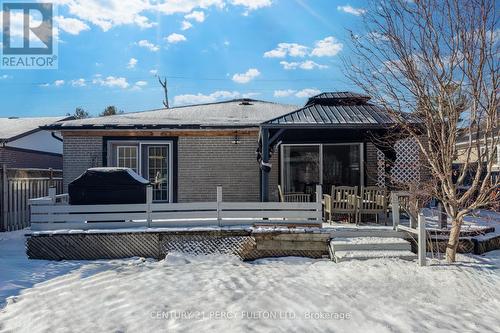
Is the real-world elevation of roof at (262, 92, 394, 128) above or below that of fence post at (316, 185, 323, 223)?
above

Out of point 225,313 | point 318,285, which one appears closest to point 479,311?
point 318,285

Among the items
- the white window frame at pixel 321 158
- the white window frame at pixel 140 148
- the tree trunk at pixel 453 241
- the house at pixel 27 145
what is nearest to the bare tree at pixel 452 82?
the tree trunk at pixel 453 241

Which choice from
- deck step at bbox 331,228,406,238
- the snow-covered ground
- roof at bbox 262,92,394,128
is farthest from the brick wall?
deck step at bbox 331,228,406,238

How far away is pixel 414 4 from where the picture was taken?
595 centimetres

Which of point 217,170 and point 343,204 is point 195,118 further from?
point 343,204

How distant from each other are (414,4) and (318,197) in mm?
4213

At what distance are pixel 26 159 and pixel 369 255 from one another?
16.4 meters

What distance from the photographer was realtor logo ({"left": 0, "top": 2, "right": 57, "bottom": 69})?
32.5 feet

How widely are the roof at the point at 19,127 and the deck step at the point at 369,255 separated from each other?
1434 centimetres

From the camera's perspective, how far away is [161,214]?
704 centimetres

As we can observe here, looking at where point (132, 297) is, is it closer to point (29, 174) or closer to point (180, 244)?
point (180, 244)

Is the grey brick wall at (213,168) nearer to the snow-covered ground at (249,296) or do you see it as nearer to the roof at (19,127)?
the snow-covered ground at (249,296)

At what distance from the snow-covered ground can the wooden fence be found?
3016 millimetres

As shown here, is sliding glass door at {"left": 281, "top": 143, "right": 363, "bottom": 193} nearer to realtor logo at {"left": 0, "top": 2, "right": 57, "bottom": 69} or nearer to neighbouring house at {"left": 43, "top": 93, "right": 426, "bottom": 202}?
neighbouring house at {"left": 43, "top": 93, "right": 426, "bottom": 202}
